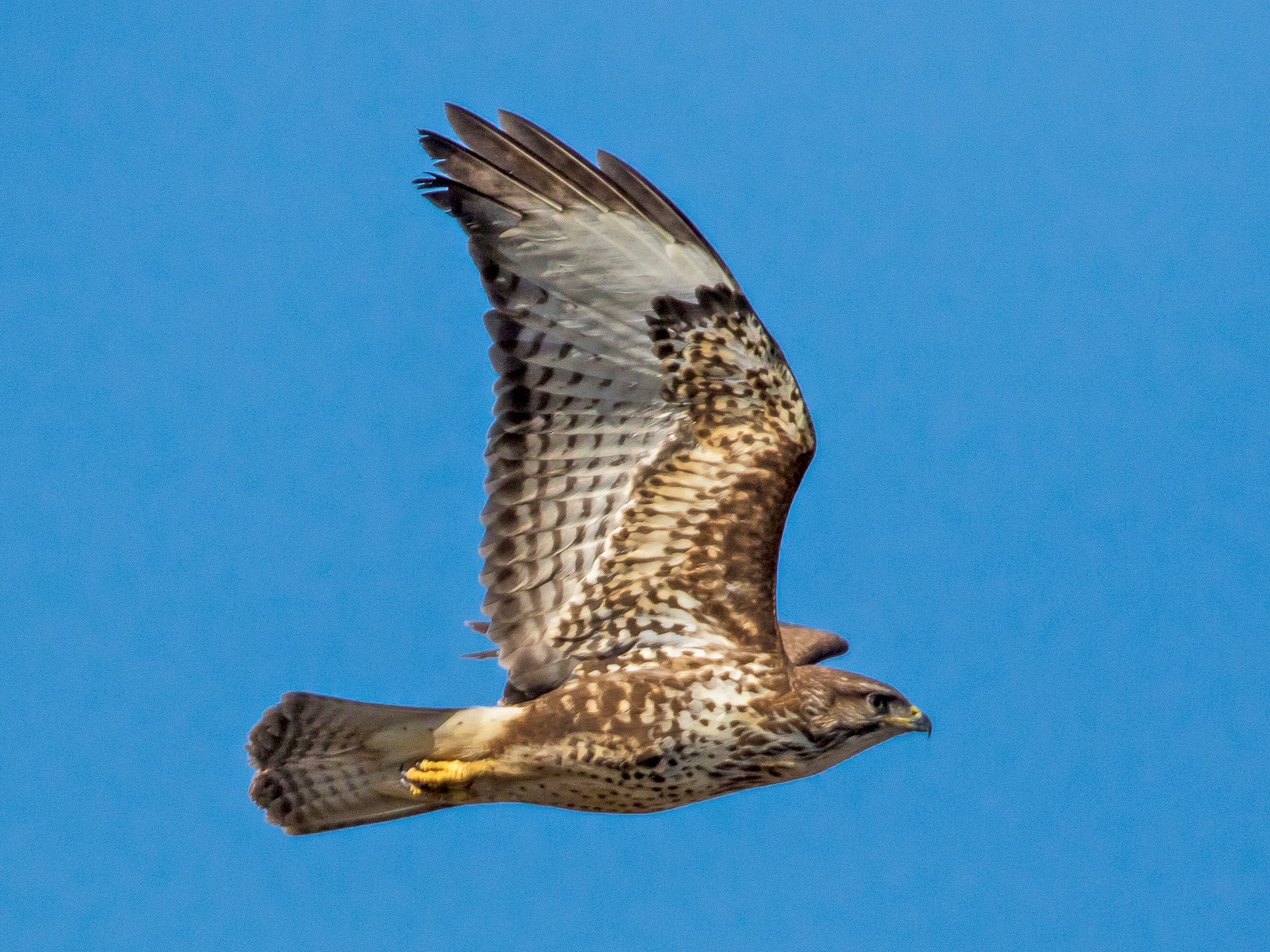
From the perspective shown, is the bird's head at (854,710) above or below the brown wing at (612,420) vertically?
below

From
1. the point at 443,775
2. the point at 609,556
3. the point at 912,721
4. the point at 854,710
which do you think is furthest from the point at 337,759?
the point at 912,721

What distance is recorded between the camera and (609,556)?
8.36 m

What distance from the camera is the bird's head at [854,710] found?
812cm

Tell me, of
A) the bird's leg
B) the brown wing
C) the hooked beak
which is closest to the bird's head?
the hooked beak

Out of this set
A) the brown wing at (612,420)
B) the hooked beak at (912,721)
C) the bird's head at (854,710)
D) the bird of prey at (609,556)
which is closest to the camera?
the brown wing at (612,420)

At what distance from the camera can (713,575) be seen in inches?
324

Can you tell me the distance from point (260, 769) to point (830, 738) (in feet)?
6.68

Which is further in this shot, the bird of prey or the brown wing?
the bird of prey

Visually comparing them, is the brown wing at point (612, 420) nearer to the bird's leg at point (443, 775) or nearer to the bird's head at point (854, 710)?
the bird's head at point (854, 710)

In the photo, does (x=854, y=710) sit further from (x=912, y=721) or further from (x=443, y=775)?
(x=443, y=775)

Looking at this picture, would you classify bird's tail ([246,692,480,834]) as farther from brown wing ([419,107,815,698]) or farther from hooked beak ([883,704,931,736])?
hooked beak ([883,704,931,736])

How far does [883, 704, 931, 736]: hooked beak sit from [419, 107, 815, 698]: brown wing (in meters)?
0.49

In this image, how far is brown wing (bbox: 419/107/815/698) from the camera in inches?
310

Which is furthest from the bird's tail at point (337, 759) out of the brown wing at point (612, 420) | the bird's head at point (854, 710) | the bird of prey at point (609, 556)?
the bird's head at point (854, 710)
